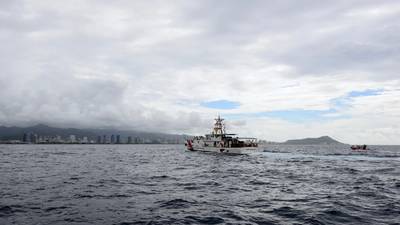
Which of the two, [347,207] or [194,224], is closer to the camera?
[194,224]

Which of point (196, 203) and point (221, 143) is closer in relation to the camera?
point (196, 203)

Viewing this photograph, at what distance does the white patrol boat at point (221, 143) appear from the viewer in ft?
373

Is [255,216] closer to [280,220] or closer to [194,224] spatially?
[280,220]

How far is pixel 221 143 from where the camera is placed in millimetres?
118062

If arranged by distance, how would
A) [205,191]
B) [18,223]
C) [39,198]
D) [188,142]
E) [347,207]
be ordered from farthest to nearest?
[188,142] → [205,191] → [39,198] → [347,207] → [18,223]

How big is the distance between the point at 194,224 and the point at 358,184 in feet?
80.3

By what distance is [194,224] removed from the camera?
1872 centimetres

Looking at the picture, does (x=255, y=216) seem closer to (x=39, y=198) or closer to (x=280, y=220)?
(x=280, y=220)

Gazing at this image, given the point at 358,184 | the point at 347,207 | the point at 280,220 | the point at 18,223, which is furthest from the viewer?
the point at 358,184

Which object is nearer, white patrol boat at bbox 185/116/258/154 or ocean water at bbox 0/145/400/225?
ocean water at bbox 0/145/400/225

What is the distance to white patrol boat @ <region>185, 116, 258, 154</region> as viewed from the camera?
373ft

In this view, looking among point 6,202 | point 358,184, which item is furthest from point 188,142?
point 6,202

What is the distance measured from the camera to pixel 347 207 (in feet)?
78.6

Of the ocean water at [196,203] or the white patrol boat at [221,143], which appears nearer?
the ocean water at [196,203]
